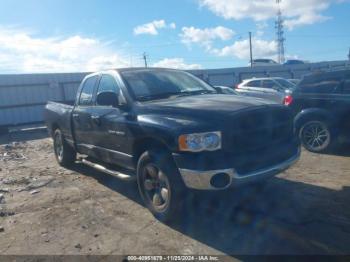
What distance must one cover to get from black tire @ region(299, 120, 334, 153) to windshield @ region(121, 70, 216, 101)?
2.88 meters

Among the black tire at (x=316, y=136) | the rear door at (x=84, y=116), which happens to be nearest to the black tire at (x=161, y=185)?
the rear door at (x=84, y=116)

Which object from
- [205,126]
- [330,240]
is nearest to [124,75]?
[205,126]

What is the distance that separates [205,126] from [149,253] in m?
1.47

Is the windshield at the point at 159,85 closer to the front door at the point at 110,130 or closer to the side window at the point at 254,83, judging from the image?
the front door at the point at 110,130

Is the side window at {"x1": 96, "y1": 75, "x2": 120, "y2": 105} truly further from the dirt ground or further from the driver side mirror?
the dirt ground

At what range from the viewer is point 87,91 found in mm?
6453

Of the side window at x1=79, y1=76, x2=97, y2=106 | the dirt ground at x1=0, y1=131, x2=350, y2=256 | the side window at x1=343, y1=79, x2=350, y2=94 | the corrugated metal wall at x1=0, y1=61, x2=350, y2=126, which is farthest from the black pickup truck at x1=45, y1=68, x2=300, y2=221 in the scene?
the corrugated metal wall at x1=0, y1=61, x2=350, y2=126

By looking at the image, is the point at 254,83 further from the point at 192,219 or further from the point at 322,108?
the point at 192,219

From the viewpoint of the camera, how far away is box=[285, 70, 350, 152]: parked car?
23.5 ft

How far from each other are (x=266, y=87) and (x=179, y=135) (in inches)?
553

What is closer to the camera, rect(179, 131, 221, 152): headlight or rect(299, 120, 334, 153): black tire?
rect(179, 131, 221, 152): headlight

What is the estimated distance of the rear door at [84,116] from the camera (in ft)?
19.8

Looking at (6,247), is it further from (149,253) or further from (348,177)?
(348,177)

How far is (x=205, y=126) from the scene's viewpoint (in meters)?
3.91
